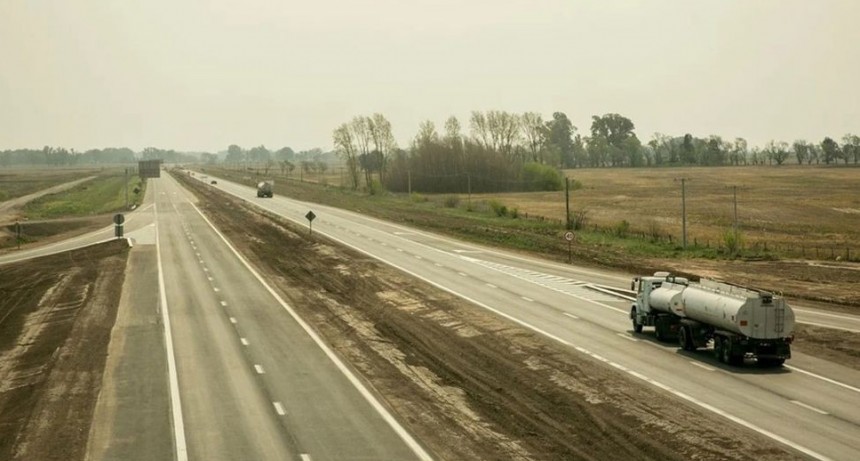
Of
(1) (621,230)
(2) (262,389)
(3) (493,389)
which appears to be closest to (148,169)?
(1) (621,230)

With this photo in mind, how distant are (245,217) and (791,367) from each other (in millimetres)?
75718

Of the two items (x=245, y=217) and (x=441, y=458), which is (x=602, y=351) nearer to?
(x=441, y=458)

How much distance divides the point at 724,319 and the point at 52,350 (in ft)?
75.6

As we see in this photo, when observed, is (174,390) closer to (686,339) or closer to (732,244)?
(686,339)

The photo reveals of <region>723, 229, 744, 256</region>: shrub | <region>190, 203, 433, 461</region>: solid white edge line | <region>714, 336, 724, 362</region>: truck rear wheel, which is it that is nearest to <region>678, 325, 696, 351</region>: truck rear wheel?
<region>714, 336, 724, 362</region>: truck rear wheel

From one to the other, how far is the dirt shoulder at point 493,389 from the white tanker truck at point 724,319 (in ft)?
12.8

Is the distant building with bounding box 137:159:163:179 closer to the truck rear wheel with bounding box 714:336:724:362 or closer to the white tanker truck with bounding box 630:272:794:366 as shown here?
the white tanker truck with bounding box 630:272:794:366

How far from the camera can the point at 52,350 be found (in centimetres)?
3344

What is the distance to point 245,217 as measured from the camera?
3885 inches

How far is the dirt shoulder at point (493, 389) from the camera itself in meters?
21.0

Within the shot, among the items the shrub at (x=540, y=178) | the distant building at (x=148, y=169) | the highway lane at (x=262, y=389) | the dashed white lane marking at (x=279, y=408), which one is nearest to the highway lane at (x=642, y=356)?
the highway lane at (x=262, y=389)

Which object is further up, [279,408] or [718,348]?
[718,348]

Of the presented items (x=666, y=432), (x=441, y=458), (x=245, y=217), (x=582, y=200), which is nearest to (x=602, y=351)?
(x=666, y=432)

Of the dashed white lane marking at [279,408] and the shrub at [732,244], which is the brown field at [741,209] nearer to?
the shrub at [732,244]
